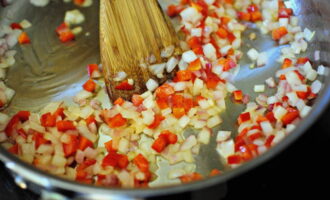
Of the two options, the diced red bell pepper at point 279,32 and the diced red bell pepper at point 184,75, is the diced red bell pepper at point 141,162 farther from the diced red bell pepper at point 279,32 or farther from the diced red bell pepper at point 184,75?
the diced red bell pepper at point 279,32

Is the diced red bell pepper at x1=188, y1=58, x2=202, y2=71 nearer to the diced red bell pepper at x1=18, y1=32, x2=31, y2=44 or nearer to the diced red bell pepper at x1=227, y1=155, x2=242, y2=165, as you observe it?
the diced red bell pepper at x1=227, y1=155, x2=242, y2=165

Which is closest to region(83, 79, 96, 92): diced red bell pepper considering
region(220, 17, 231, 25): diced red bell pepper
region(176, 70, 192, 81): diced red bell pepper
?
region(176, 70, 192, 81): diced red bell pepper

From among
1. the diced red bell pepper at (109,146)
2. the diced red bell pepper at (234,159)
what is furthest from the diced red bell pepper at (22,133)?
the diced red bell pepper at (234,159)

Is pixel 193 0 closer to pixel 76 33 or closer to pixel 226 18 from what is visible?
pixel 226 18

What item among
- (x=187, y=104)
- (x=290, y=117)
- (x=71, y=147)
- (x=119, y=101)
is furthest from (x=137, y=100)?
(x=290, y=117)

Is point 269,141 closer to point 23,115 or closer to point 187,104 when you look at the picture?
point 187,104

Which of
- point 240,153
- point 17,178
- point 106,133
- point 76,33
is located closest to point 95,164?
point 106,133
